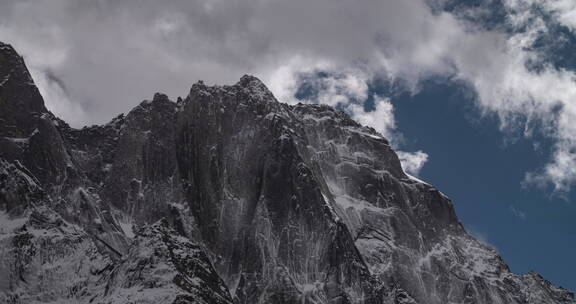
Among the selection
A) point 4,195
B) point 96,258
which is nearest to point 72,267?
point 96,258

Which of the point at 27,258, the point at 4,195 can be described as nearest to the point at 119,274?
the point at 27,258

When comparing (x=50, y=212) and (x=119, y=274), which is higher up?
(x=50, y=212)

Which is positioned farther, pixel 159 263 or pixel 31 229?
pixel 31 229

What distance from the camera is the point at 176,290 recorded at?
159 metres

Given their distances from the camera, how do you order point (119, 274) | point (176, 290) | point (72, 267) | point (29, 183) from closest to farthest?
point (176, 290)
point (119, 274)
point (72, 267)
point (29, 183)

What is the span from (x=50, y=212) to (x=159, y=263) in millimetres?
34847

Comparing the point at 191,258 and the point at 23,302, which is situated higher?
the point at 191,258

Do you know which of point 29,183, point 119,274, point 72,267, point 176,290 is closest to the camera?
point 176,290

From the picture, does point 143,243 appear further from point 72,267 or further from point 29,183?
point 29,183

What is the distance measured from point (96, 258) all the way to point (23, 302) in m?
19.9

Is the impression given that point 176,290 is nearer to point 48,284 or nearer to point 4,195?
point 48,284

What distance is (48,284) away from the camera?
17450 centimetres

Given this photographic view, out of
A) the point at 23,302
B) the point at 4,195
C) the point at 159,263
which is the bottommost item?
the point at 23,302

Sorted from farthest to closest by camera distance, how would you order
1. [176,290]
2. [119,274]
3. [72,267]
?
[72,267], [119,274], [176,290]
